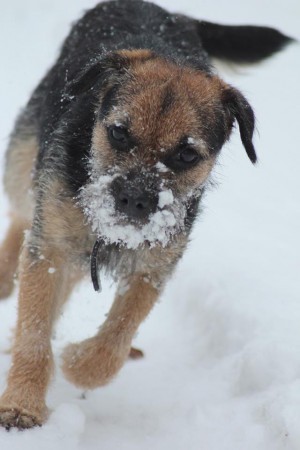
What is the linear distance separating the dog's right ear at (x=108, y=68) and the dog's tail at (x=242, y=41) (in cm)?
194

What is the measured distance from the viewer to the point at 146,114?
10.6ft

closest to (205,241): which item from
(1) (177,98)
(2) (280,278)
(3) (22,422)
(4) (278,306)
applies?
(2) (280,278)

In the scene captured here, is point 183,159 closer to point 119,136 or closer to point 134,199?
point 119,136

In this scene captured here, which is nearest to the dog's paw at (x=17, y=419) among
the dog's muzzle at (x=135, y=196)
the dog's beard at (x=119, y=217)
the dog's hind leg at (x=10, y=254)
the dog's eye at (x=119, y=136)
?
the dog's beard at (x=119, y=217)

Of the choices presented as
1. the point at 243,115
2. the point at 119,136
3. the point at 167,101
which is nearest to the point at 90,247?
the point at 119,136

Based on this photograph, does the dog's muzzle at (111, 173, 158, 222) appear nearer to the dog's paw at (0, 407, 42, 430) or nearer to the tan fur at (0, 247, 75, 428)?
the tan fur at (0, 247, 75, 428)

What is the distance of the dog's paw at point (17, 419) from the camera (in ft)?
10.2

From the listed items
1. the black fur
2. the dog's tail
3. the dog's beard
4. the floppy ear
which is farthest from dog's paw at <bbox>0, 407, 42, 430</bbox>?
the dog's tail

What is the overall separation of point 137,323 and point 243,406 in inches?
28.0

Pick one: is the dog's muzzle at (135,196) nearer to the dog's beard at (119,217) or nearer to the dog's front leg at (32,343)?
the dog's beard at (119,217)

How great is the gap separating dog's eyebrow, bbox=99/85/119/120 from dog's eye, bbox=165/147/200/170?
45 cm

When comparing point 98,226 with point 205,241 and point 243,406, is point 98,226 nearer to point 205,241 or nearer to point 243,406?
point 243,406

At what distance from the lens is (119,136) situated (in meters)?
3.32

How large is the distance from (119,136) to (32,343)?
1105 millimetres
